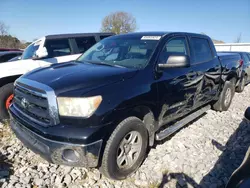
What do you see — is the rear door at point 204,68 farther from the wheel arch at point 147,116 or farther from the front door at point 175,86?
the wheel arch at point 147,116

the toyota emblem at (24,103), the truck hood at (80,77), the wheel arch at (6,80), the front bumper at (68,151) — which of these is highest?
the truck hood at (80,77)

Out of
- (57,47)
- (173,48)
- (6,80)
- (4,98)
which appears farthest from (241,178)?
(57,47)

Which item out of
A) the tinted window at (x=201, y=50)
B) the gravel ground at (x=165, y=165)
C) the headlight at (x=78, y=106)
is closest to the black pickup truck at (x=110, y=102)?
the headlight at (x=78, y=106)

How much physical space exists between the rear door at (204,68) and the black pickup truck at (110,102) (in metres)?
0.12

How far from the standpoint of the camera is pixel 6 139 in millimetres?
3506

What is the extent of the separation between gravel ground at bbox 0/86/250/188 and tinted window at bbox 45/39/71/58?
90.3 inches

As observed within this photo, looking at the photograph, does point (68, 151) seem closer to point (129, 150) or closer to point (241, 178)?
point (129, 150)

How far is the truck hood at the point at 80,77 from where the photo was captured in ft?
7.07

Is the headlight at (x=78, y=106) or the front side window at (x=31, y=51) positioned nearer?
the headlight at (x=78, y=106)

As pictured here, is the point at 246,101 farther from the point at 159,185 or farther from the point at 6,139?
the point at 6,139

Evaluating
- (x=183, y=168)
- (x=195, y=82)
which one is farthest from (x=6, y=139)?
(x=195, y=82)

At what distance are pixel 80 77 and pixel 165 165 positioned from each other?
5.82ft

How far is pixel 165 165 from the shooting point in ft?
9.48

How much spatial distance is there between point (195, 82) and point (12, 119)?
305 centimetres
